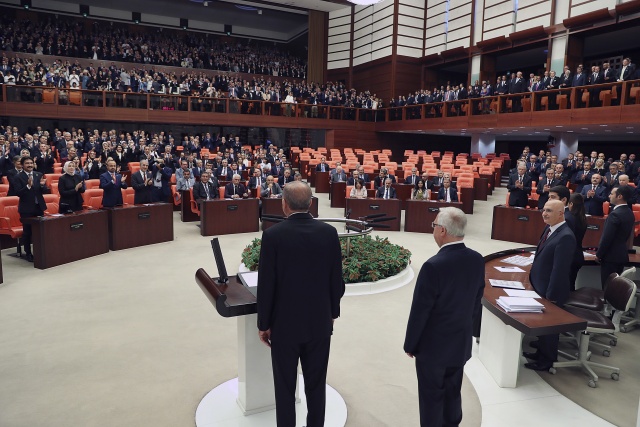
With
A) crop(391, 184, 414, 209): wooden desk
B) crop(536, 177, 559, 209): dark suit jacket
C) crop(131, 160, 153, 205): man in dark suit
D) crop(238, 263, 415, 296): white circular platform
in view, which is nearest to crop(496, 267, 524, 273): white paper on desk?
crop(238, 263, 415, 296): white circular platform

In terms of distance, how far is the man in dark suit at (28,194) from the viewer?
6785 millimetres

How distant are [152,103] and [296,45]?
14239 millimetres

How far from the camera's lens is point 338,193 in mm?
11938

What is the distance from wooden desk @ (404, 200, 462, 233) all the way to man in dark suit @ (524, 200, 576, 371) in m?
5.84

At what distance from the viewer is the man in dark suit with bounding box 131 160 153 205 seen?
28.2ft

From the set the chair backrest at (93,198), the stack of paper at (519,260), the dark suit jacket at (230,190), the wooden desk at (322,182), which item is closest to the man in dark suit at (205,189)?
the dark suit jacket at (230,190)

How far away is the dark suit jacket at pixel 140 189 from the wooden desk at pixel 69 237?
1.10 metres

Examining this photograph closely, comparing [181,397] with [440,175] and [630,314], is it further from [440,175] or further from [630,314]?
[440,175]

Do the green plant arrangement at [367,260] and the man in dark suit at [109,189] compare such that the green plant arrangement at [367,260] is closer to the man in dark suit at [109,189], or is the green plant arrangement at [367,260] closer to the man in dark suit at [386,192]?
the man in dark suit at [109,189]

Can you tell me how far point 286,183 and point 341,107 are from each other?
14995mm

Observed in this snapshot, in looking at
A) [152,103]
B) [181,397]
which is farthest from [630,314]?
[152,103]

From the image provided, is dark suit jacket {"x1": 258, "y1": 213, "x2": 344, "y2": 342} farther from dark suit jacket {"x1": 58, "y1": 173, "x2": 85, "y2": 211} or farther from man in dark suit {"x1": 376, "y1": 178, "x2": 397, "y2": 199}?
man in dark suit {"x1": 376, "y1": 178, "x2": 397, "y2": 199}

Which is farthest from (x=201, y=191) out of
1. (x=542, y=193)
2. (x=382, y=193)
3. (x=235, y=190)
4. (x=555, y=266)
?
(x=555, y=266)

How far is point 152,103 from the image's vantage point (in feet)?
55.1
